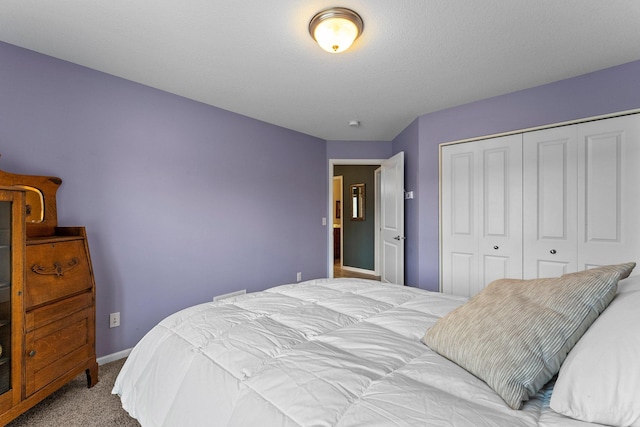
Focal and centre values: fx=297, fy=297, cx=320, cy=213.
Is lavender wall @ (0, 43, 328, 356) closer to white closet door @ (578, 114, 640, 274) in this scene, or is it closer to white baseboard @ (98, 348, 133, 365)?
white baseboard @ (98, 348, 133, 365)

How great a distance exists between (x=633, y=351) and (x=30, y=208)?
2908 millimetres

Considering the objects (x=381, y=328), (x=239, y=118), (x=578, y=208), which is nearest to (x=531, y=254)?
(x=578, y=208)

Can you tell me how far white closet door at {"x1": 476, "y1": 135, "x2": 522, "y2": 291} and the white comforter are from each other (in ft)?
5.16

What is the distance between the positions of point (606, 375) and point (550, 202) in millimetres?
2395

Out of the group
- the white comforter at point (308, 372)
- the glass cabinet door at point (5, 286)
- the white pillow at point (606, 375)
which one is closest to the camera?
the white pillow at point (606, 375)

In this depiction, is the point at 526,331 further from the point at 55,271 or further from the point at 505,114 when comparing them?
the point at 505,114

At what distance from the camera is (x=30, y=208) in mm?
1937

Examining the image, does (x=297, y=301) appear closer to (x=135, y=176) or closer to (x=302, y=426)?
(x=302, y=426)

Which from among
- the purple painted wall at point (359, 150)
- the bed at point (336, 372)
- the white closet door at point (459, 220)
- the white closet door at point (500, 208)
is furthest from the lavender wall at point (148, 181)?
the white closet door at point (500, 208)

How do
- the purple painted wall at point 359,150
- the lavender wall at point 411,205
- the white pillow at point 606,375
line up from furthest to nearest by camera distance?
the purple painted wall at point 359,150 < the lavender wall at point 411,205 < the white pillow at point 606,375

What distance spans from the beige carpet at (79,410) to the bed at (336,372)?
385 millimetres

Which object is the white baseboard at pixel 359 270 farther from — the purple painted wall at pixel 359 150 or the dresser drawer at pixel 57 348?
the dresser drawer at pixel 57 348

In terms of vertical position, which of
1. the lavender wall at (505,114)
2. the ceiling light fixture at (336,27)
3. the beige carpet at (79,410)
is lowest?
the beige carpet at (79,410)

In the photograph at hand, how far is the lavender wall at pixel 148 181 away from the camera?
6.81 ft
